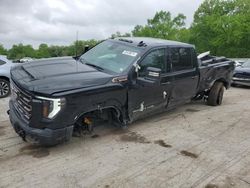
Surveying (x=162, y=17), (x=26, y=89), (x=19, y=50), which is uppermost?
(x=162, y=17)

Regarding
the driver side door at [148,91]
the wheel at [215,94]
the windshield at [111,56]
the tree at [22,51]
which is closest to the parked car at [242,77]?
the wheel at [215,94]

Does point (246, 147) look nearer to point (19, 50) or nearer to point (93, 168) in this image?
point (93, 168)

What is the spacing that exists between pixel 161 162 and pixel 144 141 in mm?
865

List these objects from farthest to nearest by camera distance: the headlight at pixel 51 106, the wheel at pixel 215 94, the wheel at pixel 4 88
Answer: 1. the wheel at pixel 4 88
2. the wheel at pixel 215 94
3. the headlight at pixel 51 106

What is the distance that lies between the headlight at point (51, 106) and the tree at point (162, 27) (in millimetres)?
57968

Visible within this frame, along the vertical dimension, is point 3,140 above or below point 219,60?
below

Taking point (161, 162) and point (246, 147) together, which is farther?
point (246, 147)

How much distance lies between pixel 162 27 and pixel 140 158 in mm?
60367

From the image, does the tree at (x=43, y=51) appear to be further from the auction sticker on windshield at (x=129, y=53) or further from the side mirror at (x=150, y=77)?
the side mirror at (x=150, y=77)

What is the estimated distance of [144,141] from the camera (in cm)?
555

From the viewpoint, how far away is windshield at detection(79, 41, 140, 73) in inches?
223

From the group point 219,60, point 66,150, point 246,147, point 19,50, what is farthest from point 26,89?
point 19,50

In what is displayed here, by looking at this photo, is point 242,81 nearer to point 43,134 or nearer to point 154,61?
point 154,61

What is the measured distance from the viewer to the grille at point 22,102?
4.60 metres
